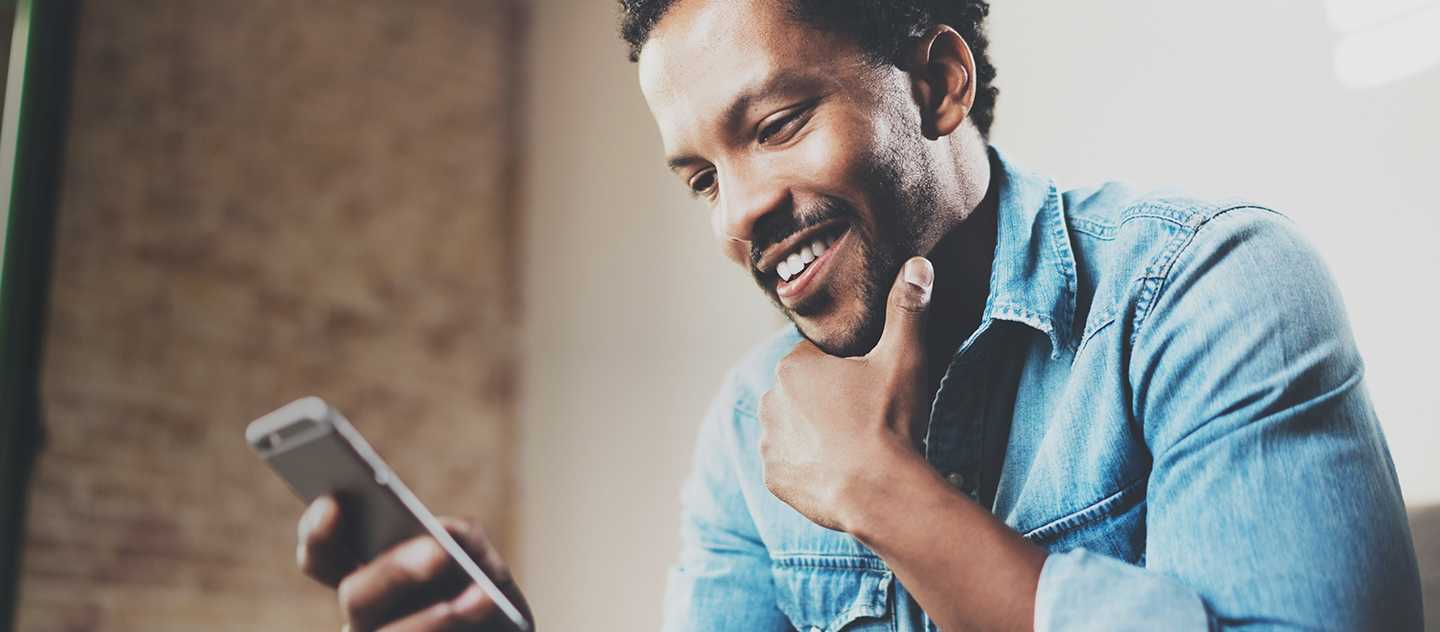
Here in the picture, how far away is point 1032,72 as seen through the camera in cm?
131

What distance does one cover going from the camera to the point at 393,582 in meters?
1.16

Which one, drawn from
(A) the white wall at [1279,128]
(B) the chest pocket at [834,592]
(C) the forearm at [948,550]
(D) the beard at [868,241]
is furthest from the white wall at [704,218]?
(B) the chest pocket at [834,592]

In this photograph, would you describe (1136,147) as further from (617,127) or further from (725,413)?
(617,127)

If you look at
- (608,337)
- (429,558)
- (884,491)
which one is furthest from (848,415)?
(608,337)

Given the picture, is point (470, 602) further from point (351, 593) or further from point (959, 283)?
point (959, 283)

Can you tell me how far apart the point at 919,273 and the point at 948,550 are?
0.26 m

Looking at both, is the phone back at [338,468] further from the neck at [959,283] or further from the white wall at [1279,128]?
the white wall at [1279,128]

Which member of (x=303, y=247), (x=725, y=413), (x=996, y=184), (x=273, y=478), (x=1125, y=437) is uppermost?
(x=996, y=184)

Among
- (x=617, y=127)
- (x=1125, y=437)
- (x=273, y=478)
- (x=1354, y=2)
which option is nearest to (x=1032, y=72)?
(x=1354, y=2)

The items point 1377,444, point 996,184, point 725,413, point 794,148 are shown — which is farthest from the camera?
point 725,413

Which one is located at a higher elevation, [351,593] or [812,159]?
[812,159]

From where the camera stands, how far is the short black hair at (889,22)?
1.16 m

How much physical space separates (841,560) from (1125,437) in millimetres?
309

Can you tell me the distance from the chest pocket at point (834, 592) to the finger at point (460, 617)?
287 millimetres
